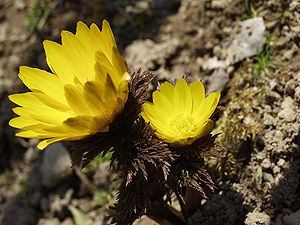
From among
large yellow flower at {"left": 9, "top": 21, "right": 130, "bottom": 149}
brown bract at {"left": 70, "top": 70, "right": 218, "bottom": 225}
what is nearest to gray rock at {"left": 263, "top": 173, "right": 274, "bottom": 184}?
brown bract at {"left": 70, "top": 70, "right": 218, "bottom": 225}

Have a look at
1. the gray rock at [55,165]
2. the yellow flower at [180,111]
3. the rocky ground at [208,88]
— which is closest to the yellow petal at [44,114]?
the yellow flower at [180,111]

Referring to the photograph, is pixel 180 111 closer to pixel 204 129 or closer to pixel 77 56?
pixel 204 129

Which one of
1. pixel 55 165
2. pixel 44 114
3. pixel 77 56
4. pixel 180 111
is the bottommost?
pixel 55 165

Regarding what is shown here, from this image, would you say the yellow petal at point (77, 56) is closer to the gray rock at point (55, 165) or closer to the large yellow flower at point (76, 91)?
the large yellow flower at point (76, 91)

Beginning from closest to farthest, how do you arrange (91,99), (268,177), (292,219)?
(91,99) < (292,219) < (268,177)

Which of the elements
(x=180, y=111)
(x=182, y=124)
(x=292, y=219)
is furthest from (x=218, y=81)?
(x=292, y=219)

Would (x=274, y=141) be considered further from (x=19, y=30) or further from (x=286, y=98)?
(x=19, y=30)

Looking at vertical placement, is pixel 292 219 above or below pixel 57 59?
below

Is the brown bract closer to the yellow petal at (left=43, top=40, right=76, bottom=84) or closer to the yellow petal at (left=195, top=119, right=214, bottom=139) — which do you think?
the yellow petal at (left=195, top=119, right=214, bottom=139)
